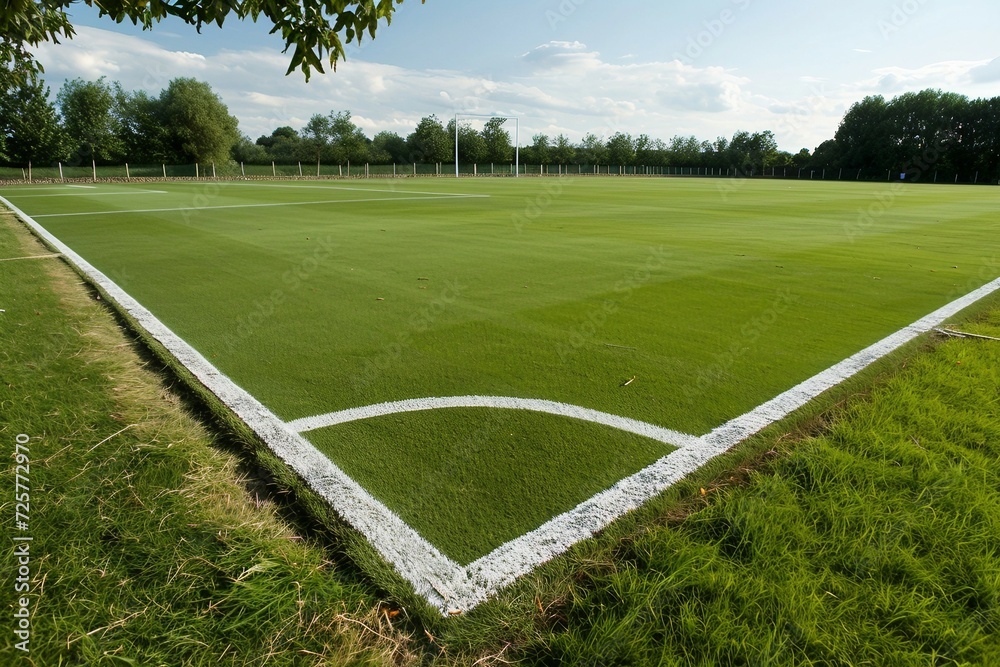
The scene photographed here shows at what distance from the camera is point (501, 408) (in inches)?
134

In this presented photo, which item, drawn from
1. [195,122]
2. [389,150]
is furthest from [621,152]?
[195,122]

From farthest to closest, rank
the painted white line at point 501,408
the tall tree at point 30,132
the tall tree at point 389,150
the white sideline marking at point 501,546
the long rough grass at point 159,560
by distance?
the tall tree at point 389,150, the tall tree at point 30,132, the painted white line at point 501,408, the white sideline marking at point 501,546, the long rough grass at point 159,560

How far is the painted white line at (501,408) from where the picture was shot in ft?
10.2

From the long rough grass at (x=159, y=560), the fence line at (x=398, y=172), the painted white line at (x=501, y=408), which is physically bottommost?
the long rough grass at (x=159, y=560)

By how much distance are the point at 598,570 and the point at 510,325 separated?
323cm

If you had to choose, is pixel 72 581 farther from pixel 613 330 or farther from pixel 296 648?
pixel 613 330

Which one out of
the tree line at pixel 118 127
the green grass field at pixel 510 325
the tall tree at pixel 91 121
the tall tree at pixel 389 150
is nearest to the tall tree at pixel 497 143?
the tall tree at pixel 389 150

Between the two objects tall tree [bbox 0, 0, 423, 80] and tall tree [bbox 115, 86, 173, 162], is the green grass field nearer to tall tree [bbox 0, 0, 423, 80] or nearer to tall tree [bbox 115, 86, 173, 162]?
tall tree [bbox 0, 0, 423, 80]

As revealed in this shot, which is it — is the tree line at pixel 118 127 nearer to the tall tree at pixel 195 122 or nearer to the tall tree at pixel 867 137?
the tall tree at pixel 195 122

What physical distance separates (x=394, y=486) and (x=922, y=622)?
198 centimetres

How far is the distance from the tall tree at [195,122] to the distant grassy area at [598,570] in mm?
67283

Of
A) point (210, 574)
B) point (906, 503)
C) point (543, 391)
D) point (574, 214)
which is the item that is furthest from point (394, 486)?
point (574, 214)

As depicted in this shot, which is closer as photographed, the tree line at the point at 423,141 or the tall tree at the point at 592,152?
the tree line at the point at 423,141

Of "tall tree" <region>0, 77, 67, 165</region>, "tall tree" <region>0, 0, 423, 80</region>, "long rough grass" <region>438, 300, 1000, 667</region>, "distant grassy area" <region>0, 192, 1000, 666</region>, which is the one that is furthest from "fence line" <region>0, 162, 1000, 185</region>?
"long rough grass" <region>438, 300, 1000, 667</region>
